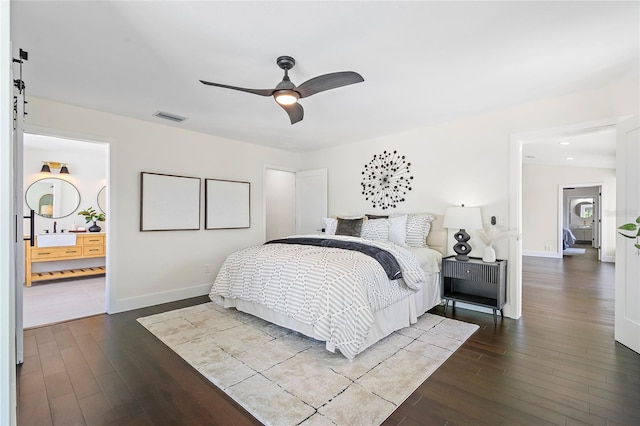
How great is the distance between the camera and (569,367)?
2430 millimetres

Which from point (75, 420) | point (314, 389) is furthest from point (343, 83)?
point (75, 420)

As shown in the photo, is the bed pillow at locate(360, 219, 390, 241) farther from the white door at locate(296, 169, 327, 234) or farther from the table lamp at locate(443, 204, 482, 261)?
the white door at locate(296, 169, 327, 234)

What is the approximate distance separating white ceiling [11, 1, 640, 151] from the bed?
5.70 ft

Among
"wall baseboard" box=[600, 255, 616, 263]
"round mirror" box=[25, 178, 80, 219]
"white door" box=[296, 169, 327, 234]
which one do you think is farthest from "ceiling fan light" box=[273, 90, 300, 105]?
"wall baseboard" box=[600, 255, 616, 263]

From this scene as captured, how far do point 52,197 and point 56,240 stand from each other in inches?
41.3

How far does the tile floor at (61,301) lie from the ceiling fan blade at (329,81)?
151 inches

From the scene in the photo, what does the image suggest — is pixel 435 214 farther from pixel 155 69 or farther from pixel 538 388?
pixel 155 69

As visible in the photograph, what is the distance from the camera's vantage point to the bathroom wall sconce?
588cm

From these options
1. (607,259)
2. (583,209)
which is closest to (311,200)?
(607,259)

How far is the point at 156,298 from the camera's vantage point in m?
4.19

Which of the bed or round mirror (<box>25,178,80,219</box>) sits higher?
round mirror (<box>25,178,80,219</box>)

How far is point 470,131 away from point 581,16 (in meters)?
2.10

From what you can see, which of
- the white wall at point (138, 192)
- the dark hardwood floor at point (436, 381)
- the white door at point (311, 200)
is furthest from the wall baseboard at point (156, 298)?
the white door at point (311, 200)

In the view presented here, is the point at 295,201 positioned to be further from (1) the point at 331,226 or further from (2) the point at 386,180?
(2) the point at 386,180
